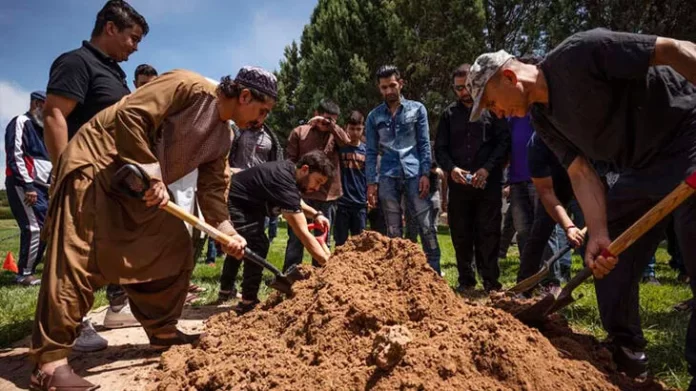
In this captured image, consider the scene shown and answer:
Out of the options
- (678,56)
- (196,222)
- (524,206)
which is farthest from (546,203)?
(196,222)

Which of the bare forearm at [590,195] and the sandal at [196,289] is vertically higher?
the bare forearm at [590,195]

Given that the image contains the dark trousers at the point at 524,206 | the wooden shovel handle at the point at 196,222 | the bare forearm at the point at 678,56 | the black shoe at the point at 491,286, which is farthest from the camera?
the black shoe at the point at 491,286

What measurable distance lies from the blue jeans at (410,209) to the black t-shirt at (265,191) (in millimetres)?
1164

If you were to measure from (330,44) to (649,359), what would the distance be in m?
20.2

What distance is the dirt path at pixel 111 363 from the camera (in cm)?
269

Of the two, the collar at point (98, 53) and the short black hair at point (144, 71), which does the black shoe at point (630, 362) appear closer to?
the collar at point (98, 53)

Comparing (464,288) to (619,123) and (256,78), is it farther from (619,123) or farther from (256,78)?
(256,78)

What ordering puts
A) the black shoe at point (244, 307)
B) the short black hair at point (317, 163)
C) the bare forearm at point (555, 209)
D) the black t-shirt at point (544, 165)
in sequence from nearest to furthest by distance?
the bare forearm at point (555, 209), the black t-shirt at point (544, 165), the black shoe at point (244, 307), the short black hair at point (317, 163)

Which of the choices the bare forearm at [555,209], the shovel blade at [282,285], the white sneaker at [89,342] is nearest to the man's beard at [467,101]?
the bare forearm at [555,209]

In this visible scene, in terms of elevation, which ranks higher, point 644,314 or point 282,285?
point 282,285

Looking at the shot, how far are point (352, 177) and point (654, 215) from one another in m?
4.01

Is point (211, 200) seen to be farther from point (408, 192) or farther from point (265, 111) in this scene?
point (408, 192)

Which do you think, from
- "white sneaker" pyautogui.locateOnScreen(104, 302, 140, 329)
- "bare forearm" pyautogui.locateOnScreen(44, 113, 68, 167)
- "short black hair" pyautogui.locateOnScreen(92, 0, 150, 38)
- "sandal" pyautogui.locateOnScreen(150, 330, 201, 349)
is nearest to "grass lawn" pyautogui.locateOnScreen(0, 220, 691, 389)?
"white sneaker" pyautogui.locateOnScreen(104, 302, 140, 329)

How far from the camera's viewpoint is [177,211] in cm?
297
